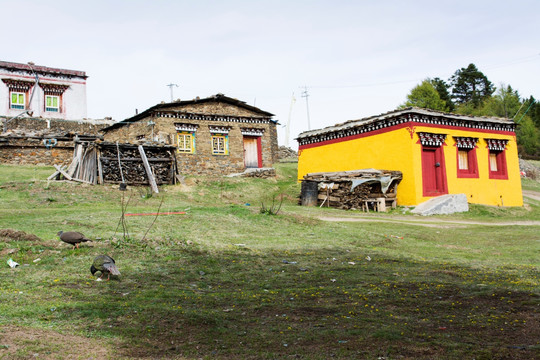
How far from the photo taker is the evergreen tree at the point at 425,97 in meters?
55.3

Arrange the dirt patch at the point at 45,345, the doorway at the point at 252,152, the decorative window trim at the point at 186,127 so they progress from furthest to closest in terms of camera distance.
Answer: the doorway at the point at 252,152
the decorative window trim at the point at 186,127
the dirt patch at the point at 45,345

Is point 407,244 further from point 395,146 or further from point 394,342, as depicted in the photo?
point 395,146

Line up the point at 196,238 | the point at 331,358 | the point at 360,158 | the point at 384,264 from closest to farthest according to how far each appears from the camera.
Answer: the point at 331,358, the point at 384,264, the point at 196,238, the point at 360,158

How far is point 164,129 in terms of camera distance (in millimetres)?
30281

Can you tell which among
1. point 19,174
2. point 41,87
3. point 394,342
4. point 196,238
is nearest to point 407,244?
point 196,238

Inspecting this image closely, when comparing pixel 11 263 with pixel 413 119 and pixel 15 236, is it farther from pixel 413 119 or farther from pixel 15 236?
pixel 413 119

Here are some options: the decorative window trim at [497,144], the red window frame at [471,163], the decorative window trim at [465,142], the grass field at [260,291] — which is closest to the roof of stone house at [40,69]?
the grass field at [260,291]

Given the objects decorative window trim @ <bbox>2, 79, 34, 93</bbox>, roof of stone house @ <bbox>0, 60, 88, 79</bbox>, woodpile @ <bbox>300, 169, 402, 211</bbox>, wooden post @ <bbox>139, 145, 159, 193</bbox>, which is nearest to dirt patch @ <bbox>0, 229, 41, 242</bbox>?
wooden post @ <bbox>139, 145, 159, 193</bbox>

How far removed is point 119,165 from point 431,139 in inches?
614

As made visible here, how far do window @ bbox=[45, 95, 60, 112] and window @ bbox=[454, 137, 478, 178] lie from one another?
3561 centimetres

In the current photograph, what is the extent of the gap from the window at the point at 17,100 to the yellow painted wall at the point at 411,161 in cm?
2729

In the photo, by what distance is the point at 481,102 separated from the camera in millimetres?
69938

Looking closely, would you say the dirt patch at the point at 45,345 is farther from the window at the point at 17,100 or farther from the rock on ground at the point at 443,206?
the window at the point at 17,100

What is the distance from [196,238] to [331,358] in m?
7.07
